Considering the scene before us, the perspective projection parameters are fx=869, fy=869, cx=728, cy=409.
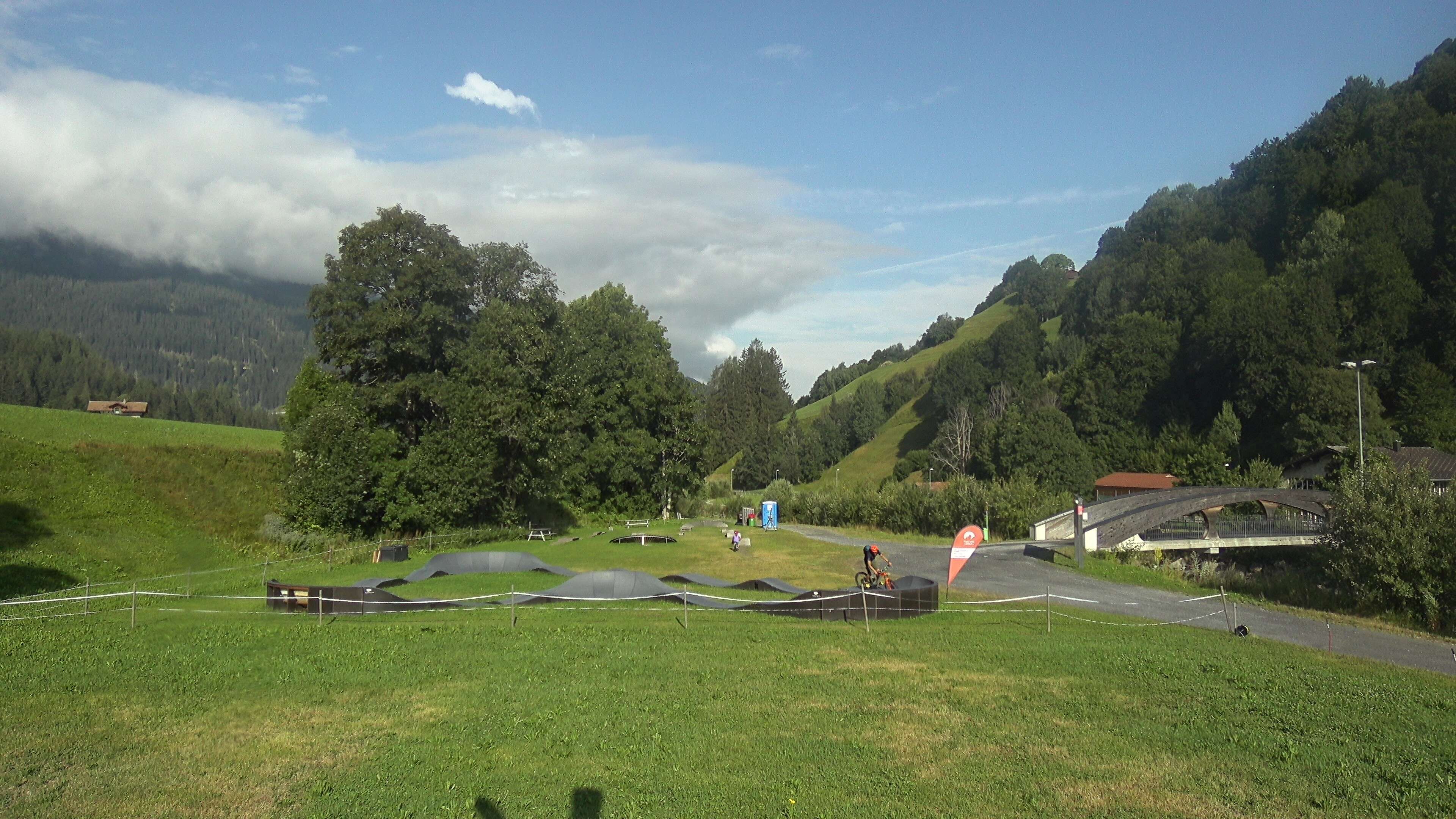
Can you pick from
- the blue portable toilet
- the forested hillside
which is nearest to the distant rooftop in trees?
the blue portable toilet

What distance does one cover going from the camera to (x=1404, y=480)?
85.1 ft

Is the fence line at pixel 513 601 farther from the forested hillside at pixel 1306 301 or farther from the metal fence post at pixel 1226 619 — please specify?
the forested hillside at pixel 1306 301

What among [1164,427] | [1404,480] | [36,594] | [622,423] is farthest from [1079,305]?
[36,594]

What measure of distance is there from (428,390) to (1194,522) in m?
41.3

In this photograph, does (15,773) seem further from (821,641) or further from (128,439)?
(128,439)

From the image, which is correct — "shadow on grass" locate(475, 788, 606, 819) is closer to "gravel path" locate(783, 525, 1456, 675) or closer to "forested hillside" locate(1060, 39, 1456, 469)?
"gravel path" locate(783, 525, 1456, 675)

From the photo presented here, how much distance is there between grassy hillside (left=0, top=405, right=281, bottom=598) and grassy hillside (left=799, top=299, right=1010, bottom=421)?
11942 centimetres

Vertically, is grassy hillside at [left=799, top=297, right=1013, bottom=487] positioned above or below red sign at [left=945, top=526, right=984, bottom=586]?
above

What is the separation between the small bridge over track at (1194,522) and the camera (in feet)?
129

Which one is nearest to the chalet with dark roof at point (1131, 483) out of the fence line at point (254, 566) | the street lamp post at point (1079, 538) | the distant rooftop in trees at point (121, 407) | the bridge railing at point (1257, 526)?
the bridge railing at point (1257, 526)

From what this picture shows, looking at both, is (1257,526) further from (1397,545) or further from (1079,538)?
(1397,545)

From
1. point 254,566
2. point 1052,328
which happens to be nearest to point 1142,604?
point 254,566

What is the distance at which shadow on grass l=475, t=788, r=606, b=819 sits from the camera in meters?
7.87

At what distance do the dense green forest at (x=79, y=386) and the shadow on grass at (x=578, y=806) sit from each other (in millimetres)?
Answer: 96547
